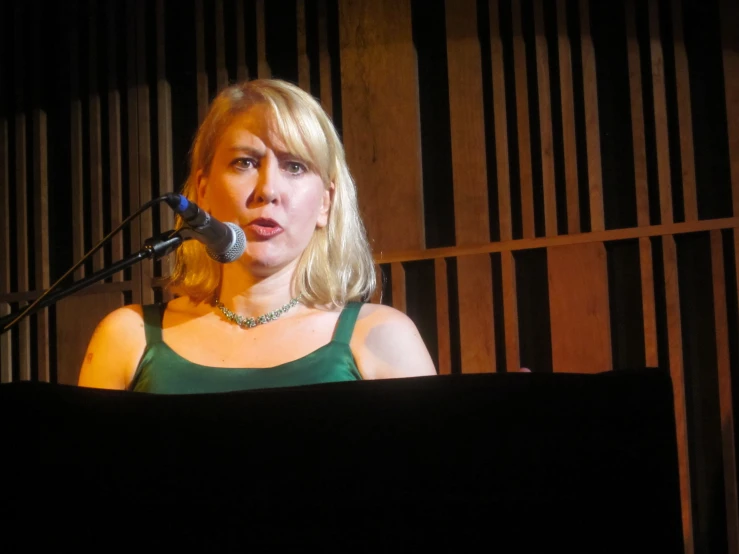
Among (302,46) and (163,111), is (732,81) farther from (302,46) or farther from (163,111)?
(163,111)

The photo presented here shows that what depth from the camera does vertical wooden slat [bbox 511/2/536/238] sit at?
8.10 ft

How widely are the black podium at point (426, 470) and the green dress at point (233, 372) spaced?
30.2 inches

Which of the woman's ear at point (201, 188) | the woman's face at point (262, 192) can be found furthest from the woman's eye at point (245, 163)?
the woman's ear at point (201, 188)

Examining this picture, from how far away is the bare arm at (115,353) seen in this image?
5.50 ft

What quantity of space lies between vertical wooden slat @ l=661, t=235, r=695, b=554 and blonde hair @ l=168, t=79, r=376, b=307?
93 centimetres

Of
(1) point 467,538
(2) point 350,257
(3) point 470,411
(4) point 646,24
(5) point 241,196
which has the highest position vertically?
(4) point 646,24

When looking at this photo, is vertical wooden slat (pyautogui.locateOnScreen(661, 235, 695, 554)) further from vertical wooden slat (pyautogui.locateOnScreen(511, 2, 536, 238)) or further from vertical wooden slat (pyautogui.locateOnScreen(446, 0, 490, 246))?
Answer: vertical wooden slat (pyautogui.locateOnScreen(446, 0, 490, 246))

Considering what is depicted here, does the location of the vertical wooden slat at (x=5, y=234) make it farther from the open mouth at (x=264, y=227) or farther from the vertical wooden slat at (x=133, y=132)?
the open mouth at (x=264, y=227)

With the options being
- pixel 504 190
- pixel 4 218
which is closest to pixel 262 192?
pixel 504 190

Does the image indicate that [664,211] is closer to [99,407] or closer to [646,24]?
[646,24]

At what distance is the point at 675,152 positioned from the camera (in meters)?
2.37

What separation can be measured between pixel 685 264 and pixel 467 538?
1.80m

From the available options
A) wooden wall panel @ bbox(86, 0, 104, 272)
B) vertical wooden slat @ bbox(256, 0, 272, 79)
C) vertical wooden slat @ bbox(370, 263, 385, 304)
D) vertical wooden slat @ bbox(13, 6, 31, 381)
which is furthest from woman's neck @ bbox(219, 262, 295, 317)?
vertical wooden slat @ bbox(13, 6, 31, 381)

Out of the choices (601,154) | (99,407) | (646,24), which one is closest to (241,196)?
(99,407)
